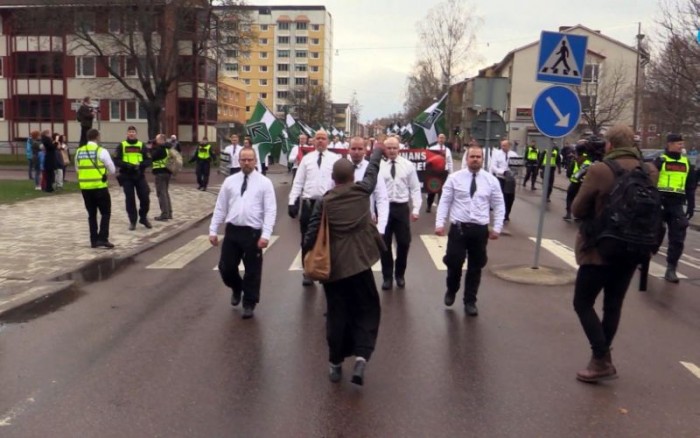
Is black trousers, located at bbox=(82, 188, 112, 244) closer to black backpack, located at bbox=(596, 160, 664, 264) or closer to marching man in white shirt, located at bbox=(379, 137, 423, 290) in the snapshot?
marching man in white shirt, located at bbox=(379, 137, 423, 290)

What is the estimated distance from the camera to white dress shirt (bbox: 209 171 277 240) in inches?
268

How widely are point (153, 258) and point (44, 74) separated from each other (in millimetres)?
48345

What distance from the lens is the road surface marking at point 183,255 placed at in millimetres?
9805

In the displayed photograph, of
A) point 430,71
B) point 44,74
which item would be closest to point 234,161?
point 44,74

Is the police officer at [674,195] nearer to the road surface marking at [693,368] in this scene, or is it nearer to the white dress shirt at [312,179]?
the road surface marking at [693,368]

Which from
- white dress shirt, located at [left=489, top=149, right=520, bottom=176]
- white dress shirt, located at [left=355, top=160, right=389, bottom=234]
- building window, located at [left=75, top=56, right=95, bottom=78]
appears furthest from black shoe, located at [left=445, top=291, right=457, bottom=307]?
building window, located at [left=75, top=56, right=95, bottom=78]

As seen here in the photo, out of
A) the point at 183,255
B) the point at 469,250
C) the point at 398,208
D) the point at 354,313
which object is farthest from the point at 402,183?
the point at 183,255

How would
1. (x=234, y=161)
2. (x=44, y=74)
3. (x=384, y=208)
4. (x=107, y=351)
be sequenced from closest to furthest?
(x=107, y=351)
(x=384, y=208)
(x=234, y=161)
(x=44, y=74)

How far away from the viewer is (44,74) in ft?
172

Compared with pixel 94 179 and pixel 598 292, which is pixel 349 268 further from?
pixel 94 179

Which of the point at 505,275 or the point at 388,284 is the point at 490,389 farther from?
the point at 505,275

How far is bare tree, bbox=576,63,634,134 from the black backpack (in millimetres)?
46457

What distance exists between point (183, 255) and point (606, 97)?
172 feet

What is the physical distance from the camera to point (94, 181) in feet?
35.3
